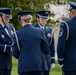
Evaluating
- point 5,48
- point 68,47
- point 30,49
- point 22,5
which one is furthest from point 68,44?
point 22,5

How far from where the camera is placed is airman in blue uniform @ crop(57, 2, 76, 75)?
9000mm

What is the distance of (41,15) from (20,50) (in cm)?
215

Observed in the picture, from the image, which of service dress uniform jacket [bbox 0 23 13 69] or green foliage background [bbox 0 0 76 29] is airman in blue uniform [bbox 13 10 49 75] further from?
green foliage background [bbox 0 0 76 29]

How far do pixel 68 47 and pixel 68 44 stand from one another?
55 mm

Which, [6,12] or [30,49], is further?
[6,12]

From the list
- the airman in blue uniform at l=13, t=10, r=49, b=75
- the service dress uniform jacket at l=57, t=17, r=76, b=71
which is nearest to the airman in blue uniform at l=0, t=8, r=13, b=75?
the airman in blue uniform at l=13, t=10, r=49, b=75

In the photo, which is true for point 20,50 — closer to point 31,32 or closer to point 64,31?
point 31,32

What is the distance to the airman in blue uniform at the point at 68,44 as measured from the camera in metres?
9.00

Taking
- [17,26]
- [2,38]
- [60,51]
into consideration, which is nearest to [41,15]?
[2,38]

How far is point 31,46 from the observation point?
9.33m

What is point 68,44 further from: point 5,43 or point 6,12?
point 6,12

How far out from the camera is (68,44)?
909 cm

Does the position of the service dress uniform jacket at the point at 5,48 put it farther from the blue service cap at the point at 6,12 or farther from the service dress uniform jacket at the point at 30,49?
the service dress uniform jacket at the point at 30,49

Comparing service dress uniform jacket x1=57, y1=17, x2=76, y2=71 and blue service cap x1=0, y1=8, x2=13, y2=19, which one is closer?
service dress uniform jacket x1=57, y1=17, x2=76, y2=71
